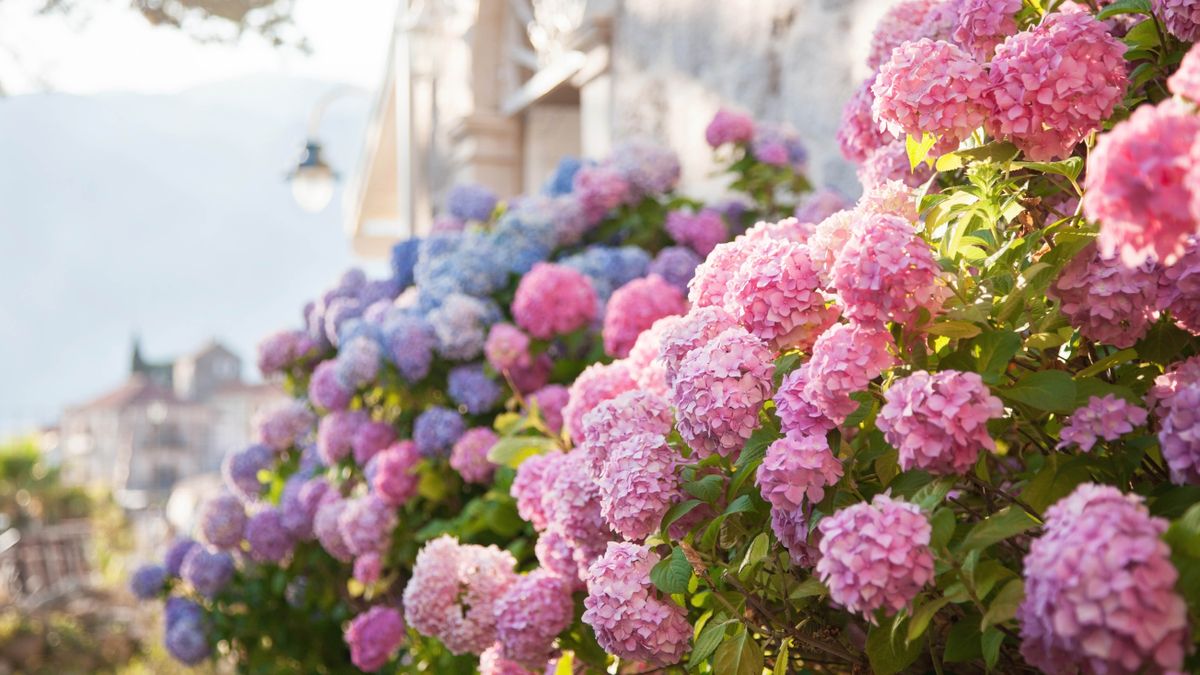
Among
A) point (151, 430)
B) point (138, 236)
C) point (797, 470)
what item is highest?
point (797, 470)

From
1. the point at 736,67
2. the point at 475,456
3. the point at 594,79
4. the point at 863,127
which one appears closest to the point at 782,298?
the point at 863,127

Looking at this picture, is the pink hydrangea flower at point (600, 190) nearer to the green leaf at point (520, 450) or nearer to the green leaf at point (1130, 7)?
the green leaf at point (520, 450)

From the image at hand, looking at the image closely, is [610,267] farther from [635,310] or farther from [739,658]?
[739,658]

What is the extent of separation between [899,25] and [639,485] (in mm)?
770

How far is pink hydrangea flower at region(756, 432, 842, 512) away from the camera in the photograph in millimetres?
916

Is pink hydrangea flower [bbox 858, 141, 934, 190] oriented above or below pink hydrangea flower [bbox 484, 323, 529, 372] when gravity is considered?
above

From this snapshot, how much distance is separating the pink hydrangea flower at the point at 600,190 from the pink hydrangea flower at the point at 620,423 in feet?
4.88

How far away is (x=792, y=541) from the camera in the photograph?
0.98 m

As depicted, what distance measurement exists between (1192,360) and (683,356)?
1.45 ft

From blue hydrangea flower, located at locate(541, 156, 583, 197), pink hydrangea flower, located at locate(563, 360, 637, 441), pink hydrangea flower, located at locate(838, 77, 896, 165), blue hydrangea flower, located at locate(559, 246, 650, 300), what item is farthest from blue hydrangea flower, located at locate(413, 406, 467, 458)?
pink hydrangea flower, located at locate(838, 77, 896, 165)

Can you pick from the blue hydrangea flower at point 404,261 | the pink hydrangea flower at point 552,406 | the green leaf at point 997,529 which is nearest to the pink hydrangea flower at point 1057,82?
the green leaf at point 997,529

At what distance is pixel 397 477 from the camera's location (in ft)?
7.73

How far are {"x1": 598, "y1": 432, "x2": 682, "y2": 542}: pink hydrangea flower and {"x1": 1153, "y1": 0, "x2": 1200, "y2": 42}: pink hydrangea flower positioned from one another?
1.99 feet

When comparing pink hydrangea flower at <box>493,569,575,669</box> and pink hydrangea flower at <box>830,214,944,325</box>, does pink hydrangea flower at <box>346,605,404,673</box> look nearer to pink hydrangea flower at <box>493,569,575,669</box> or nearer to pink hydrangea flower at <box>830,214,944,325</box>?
pink hydrangea flower at <box>493,569,575,669</box>
